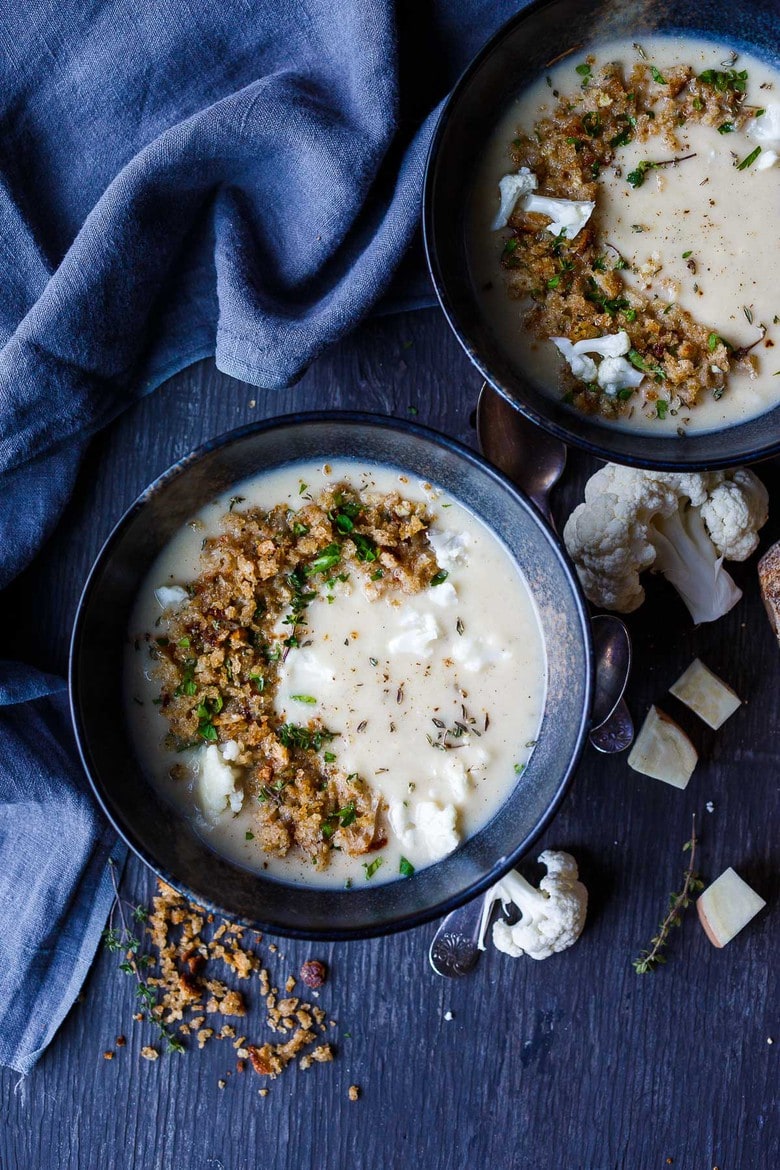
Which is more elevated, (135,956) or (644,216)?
(644,216)

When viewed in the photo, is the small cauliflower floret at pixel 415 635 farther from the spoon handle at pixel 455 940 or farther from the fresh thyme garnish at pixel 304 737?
the spoon handle at pixel 455 940

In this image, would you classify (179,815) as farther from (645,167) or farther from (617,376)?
(645,167)

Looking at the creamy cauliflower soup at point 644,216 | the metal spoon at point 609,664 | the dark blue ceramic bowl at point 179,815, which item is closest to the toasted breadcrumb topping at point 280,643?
the dark blue ceramic bowl at point 179,815

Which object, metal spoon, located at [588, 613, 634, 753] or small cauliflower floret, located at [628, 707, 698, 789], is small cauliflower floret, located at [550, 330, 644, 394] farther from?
small cauliflower floret, located at [628, 707, 698, 789]

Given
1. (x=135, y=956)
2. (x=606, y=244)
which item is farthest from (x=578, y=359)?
(x=135, y=956)

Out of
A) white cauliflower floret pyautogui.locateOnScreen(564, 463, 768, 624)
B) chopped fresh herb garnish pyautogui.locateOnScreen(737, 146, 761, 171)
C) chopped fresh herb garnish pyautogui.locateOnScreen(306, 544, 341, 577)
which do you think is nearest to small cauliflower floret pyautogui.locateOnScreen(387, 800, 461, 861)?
chopped fresh herb garnish pyautogui.locateOnScreen(306, 544, 341, 577)

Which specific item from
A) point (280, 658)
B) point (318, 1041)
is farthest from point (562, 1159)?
point (280, 658)

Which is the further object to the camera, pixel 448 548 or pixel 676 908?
pixel 676 908

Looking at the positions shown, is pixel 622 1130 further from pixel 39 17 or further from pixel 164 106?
pixel 39 17
